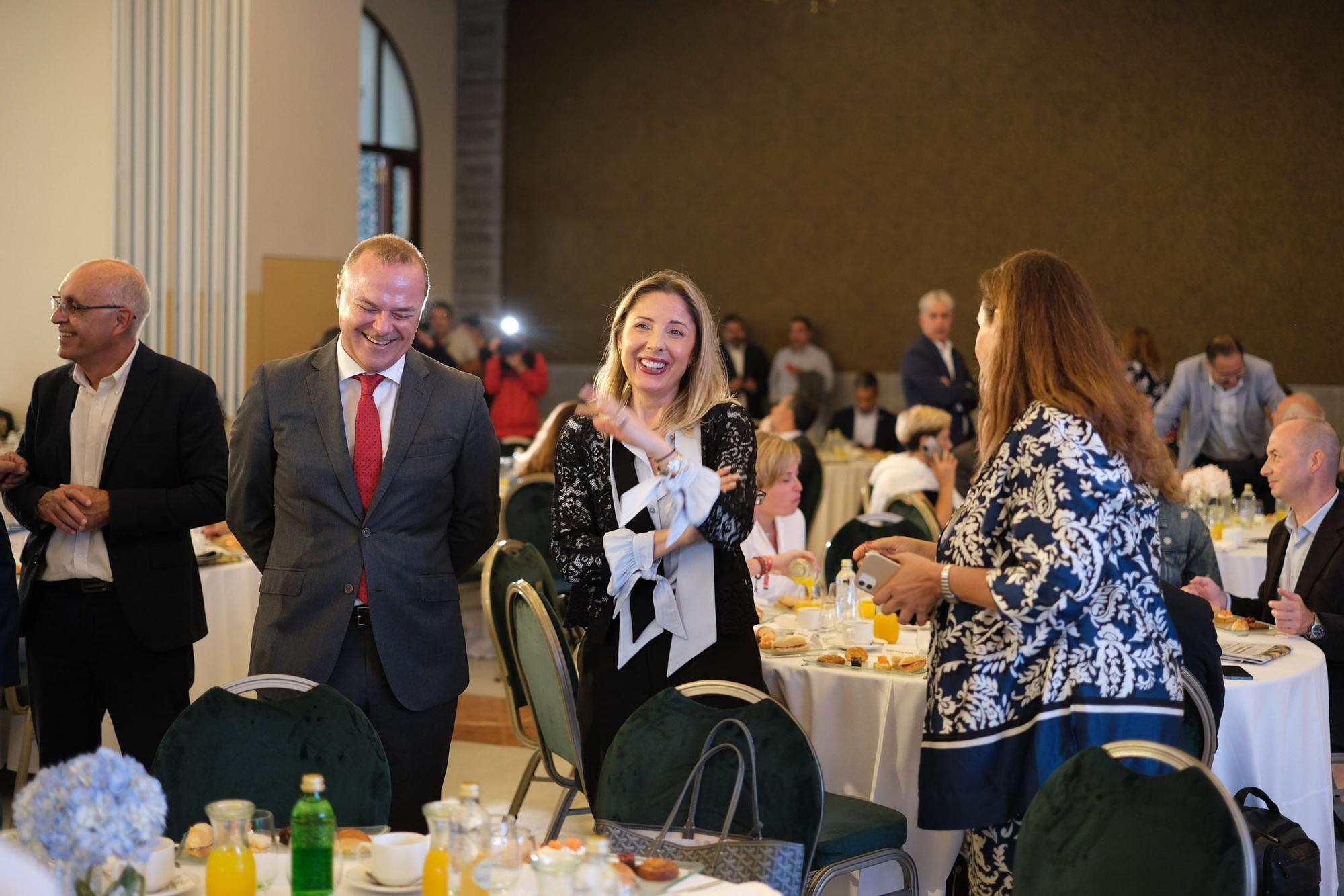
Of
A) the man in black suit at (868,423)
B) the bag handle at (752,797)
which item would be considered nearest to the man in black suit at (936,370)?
the man in black suit at (868,423)

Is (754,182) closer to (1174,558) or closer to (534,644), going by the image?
(1174,558)

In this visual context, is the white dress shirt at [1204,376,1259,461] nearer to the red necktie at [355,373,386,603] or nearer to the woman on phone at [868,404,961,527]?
the woman on phone at [868,404,961,527]

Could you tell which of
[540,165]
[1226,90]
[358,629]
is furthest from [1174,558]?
[540,165]

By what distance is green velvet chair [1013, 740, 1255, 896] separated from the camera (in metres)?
2.03

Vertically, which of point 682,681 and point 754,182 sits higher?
point 754,182

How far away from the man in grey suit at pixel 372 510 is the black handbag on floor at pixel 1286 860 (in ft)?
5.78

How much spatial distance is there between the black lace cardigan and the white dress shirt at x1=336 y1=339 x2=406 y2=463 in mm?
388

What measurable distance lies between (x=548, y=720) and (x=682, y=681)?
0.81 meters

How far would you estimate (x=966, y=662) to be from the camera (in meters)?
2.51

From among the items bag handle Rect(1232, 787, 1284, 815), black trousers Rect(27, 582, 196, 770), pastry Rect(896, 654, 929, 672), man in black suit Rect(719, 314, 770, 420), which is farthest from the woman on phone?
man in black suit Rect(719, 314, 770, 420)

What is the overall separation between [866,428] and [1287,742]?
8.07 metres

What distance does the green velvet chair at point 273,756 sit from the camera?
250cm

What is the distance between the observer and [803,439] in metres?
7.79

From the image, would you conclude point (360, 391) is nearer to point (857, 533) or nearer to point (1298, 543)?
point (857, 533)
